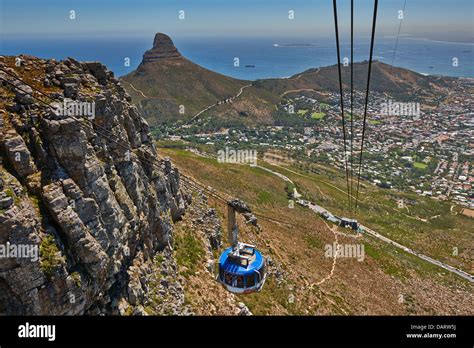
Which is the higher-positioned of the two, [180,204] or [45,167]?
[45,167]

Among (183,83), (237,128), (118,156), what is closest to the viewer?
(118,156)

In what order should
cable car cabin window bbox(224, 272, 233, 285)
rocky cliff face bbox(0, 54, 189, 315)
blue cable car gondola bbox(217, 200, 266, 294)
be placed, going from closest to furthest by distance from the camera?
rocky cliff face bbox(0, 54, 189, 315) → blue cable car gondola bbox(217, 200, 266, 294) → cable car cabin window bbox(224, 272, 233, 285)

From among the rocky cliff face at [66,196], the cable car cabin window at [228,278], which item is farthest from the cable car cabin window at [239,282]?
the rocky cliff face at [66,196]

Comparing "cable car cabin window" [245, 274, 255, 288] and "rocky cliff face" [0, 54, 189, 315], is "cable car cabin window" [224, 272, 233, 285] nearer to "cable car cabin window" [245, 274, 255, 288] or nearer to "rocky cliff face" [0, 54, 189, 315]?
"cable car cabin window" [245, 274, 255, 288]

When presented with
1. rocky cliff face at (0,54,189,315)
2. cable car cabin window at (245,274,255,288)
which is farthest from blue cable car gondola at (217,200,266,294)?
rocky cliff face at (0,54,189,315)

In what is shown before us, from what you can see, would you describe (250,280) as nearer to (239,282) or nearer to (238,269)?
(239,282)

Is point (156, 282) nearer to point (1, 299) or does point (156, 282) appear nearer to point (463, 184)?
point (1, 299)

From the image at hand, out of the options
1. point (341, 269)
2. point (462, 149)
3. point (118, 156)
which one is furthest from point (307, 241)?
point (462, 149)

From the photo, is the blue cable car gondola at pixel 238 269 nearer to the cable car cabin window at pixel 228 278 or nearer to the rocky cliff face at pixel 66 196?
the cable car cabin window at pixel 228 278
